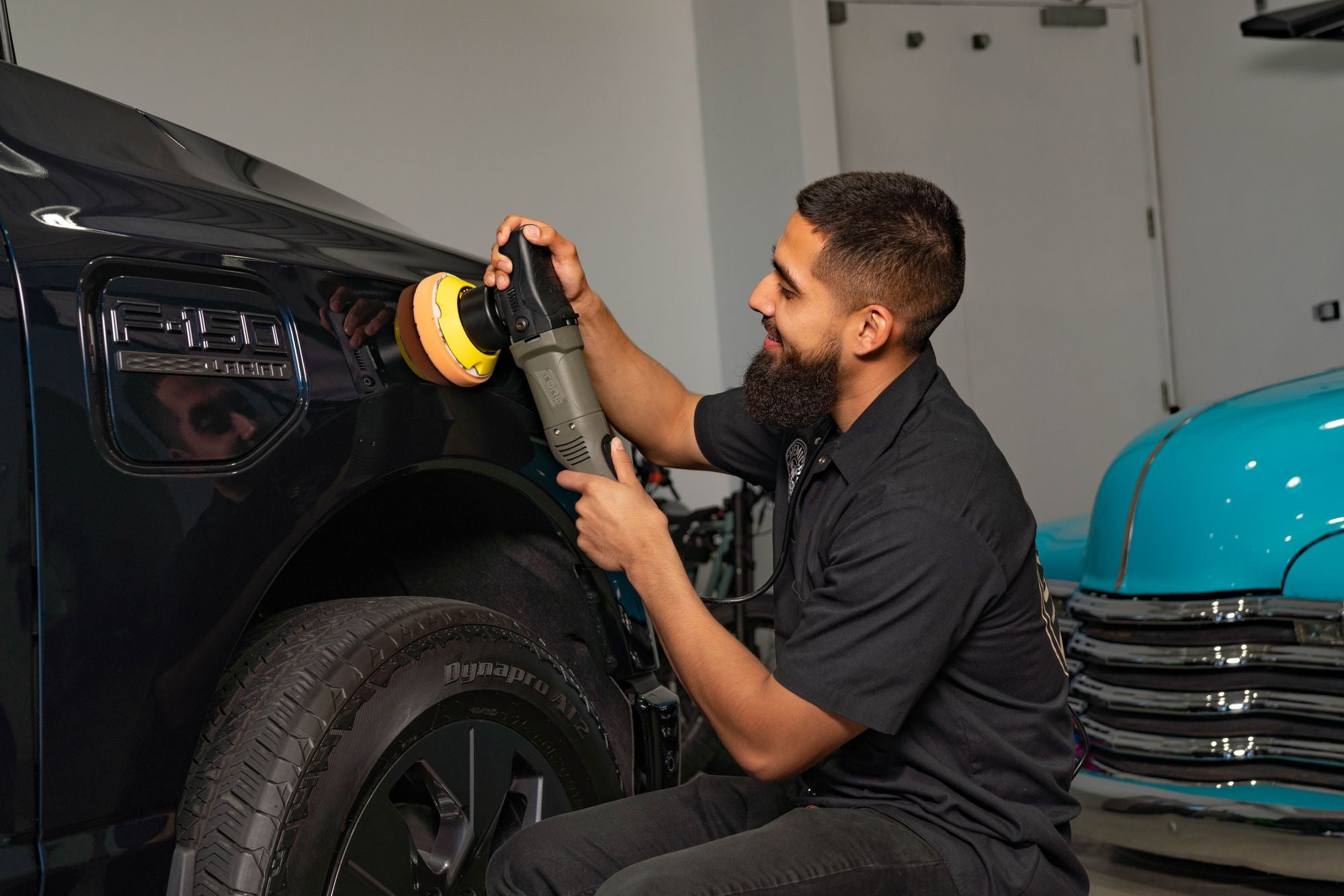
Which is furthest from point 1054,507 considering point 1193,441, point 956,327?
point 1193,441

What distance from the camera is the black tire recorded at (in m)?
1.20

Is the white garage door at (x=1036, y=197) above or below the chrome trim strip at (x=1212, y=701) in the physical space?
above

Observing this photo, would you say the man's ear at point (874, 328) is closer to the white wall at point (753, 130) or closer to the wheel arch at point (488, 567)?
the wheel arch at point (488, 567)

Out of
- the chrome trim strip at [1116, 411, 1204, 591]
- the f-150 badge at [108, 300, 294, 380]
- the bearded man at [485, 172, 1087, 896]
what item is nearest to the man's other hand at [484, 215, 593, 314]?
the bearded man at [485, 172, 1087, 896]

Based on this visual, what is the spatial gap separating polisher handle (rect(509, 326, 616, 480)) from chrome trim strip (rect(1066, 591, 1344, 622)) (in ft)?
4.11

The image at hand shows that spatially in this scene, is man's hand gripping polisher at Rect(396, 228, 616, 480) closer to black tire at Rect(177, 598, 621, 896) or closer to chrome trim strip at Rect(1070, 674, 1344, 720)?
black tire at Rect(177, 598, 621, 896)

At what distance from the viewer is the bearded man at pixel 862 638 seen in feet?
4.66

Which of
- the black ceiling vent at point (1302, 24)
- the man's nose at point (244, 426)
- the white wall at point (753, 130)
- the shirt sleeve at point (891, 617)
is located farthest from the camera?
the white wall at point (753, 130)

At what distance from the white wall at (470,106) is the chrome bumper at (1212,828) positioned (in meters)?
3.45

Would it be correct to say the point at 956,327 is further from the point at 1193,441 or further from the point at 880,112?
the point at 1193,441

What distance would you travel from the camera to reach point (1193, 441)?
2.34 m

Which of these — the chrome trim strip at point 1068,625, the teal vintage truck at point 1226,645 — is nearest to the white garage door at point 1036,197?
the chrome trim strip at point 1068,625

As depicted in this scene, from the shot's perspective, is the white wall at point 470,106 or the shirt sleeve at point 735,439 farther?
the white wall at point 470,106

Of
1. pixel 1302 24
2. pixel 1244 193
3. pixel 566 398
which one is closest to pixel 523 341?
pixel 566 398
